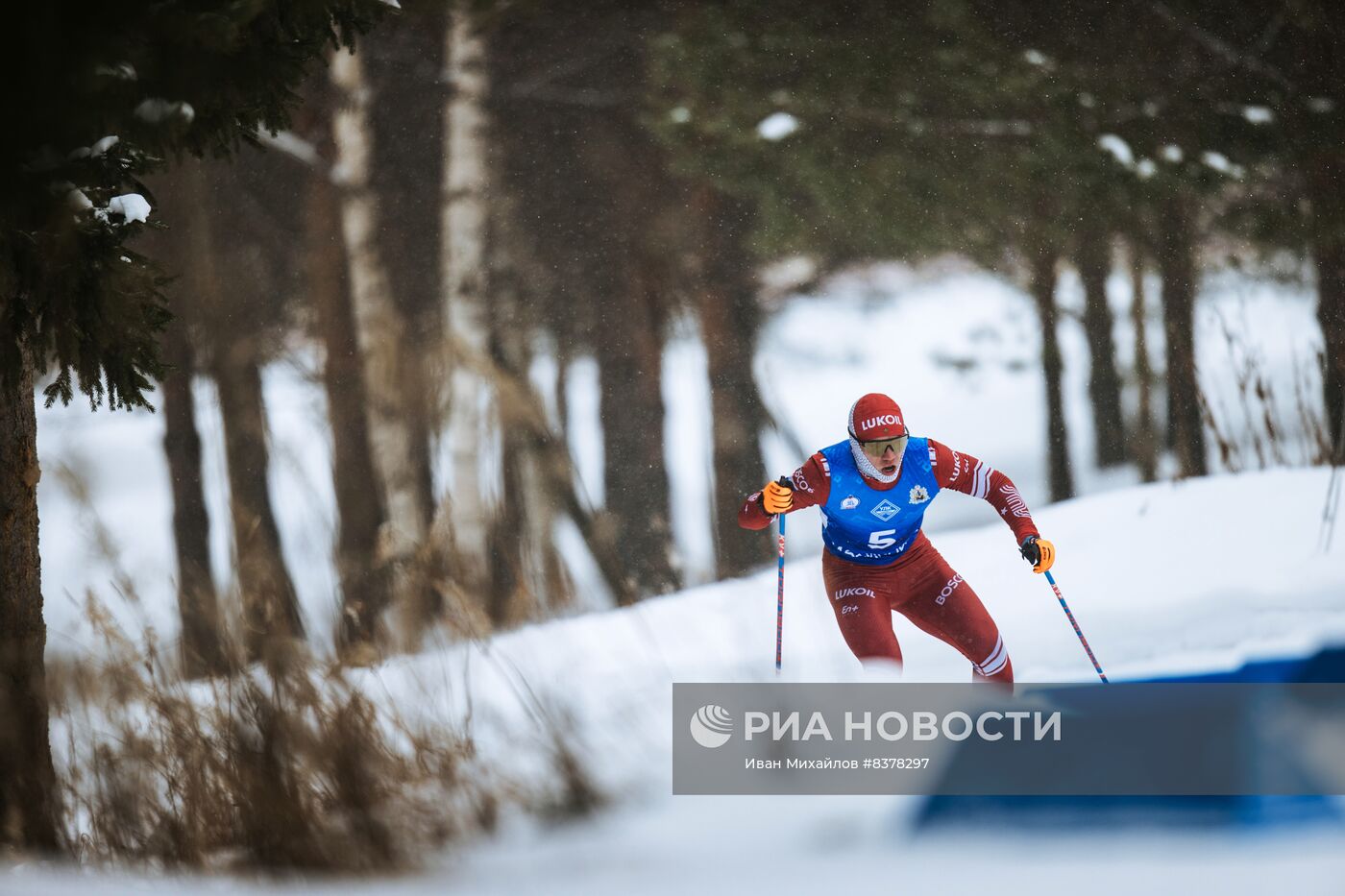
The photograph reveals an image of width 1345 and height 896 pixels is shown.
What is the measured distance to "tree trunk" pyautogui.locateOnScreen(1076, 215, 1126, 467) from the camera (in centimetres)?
Answer: 682

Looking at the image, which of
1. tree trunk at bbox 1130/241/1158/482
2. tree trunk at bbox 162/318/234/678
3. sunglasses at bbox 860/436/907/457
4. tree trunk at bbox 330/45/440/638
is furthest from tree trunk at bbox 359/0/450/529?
tree trunk at bbox 1130/241/1158/482

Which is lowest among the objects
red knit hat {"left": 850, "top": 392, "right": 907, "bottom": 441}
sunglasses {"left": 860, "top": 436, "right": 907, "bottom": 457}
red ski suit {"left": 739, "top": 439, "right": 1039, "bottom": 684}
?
red ski suit {"left": 739, "top": 439, "right": 1039, "bottom": 684}

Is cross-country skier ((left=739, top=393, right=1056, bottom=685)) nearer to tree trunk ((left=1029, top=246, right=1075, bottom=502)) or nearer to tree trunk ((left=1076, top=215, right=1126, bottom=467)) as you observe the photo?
tree trunk ((left=1029, top=246, right=1075, bottom=502))

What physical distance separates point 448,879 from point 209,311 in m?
5.08

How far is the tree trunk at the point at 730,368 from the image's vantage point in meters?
6.51

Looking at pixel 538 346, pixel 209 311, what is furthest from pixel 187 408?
pixel 538 346

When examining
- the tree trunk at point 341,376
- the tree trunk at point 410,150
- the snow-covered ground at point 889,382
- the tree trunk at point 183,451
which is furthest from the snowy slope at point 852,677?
the tree trunk at point 183,451

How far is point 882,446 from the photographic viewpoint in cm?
316

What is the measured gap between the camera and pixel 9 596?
9.64 ft

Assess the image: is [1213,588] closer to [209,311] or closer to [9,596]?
[9,596]

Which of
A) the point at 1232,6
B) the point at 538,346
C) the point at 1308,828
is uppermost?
the point at 1232,6

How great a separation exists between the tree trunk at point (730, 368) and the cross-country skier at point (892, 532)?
2978 millimetres

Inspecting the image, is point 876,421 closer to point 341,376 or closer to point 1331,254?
point 1331,254

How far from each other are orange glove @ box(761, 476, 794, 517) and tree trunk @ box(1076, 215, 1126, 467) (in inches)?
170
